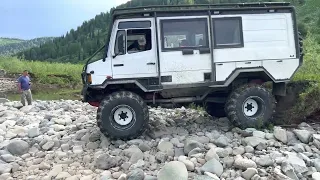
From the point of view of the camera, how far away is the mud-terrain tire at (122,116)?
28.6 ft

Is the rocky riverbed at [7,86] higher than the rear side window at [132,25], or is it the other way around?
the rear side window at [132,25]

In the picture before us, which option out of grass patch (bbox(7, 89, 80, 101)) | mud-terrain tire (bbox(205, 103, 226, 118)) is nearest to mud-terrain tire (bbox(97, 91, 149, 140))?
mud-terrain tire (bbox(205, 103, 226, 118))

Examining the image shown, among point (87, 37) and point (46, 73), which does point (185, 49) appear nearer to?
point (46, 73)

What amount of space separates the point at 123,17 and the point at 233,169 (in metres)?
4.09

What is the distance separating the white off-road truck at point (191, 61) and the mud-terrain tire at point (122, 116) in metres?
0.02

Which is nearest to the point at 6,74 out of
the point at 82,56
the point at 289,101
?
the point at 289,101

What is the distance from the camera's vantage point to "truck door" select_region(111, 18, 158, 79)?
879cm

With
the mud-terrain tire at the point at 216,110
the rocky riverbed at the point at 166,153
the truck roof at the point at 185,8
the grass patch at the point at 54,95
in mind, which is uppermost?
the truck roof at the point at 185,8

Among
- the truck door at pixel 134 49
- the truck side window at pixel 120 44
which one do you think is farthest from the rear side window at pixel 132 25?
the truck side window at pixel 120 44

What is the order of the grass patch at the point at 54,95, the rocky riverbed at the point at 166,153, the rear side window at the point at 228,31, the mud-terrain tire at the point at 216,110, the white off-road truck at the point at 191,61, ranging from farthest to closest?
1. the grass patch at the point at 54,95
2. the mud-terrain tire at the point at 216,110
3. the rear side window at the point at 228,31
4. the white off-road truck at the point at 191,61
5. the rocky riverbed at the point at 166,153

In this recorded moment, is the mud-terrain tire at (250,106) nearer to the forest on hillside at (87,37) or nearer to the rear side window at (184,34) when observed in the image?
the rear side window at (184,34)

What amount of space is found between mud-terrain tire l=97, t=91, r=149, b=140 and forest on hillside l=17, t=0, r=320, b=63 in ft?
174

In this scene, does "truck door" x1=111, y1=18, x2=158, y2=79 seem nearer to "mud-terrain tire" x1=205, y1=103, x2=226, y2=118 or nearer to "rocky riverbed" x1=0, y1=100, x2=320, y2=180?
"rocky riverbed" x1=0, y1=100, x2=320, y2=180

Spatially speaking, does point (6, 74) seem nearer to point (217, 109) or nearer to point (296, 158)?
point (217, 109)
